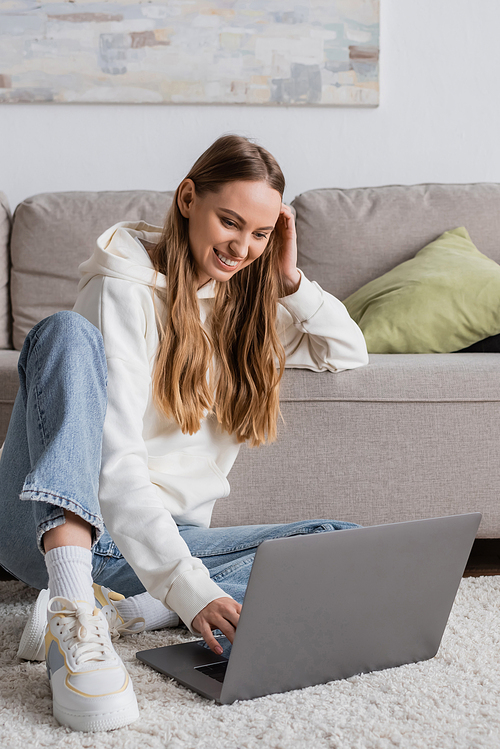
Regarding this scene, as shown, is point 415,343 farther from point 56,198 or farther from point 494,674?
point 56,198

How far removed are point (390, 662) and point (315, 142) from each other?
1.78 metres

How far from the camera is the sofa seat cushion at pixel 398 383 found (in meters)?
1.33

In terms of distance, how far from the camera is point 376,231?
6.52 ft

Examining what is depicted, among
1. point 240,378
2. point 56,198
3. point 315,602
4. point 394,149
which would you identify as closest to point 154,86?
point 56,198

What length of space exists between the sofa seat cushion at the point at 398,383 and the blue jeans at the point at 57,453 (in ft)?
1.03

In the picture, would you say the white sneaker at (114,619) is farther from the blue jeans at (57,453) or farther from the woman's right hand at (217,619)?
the woman's right hand at (217,619)

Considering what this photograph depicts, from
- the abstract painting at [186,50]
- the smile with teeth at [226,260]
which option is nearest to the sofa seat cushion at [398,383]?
the smile with teeth at [226,260]

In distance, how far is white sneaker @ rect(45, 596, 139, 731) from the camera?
72 cm

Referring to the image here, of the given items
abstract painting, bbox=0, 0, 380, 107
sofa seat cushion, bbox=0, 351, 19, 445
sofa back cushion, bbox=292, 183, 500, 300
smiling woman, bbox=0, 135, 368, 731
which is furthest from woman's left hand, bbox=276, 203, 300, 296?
abstract painting, bbox=0, 0, 380, 107

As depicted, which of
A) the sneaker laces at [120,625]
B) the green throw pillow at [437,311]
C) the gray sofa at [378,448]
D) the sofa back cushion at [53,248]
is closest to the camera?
the sneaker laces at [120,625]

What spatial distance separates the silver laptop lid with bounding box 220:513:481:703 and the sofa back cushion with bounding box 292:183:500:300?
1215 millimetres

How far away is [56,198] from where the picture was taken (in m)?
2.01

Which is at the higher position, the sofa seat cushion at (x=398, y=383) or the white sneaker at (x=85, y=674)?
the sofa seat cushion at (x=398, y=383)

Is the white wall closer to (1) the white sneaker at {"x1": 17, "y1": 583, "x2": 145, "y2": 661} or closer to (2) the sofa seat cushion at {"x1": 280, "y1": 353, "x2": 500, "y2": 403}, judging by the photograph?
(2) the sofa seat cushion at {"x1": 280, "y1": 353, "x2": 500, "y2": 403}
